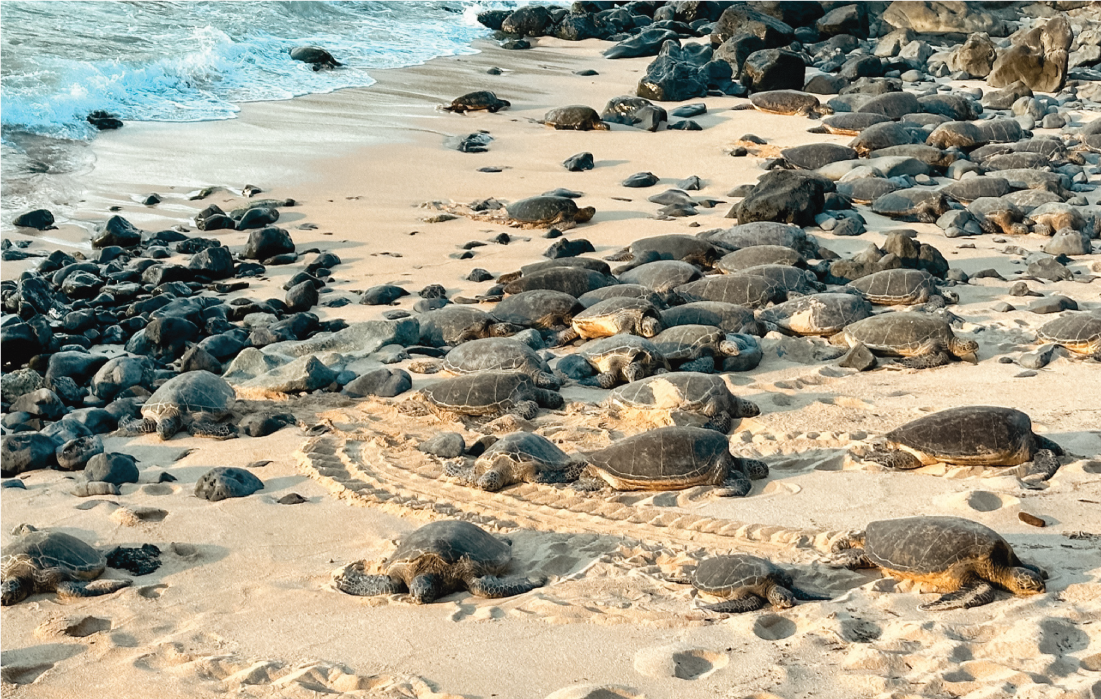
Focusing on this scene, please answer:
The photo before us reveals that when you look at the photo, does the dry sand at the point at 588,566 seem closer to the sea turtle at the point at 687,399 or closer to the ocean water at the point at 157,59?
the sea turtle at the point at 687,399

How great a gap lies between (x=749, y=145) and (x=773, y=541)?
27.9ft

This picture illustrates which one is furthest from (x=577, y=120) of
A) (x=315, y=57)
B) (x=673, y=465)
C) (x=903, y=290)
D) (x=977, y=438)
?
(x=977, y=438)

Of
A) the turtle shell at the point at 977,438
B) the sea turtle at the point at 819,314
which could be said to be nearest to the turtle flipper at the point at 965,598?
the turtle shell at the point at 977,438

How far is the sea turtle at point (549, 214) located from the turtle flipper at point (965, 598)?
5.98 metres

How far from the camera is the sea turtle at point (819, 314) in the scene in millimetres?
6617

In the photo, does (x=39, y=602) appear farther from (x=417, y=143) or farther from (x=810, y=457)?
(x=417, y=143)

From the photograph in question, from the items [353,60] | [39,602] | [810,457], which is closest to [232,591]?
[39,602]

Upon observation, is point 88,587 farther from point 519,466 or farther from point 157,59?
point 157,59

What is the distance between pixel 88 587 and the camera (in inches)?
154

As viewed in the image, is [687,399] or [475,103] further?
[475,103]

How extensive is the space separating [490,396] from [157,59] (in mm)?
10873

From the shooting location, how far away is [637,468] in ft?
15.2

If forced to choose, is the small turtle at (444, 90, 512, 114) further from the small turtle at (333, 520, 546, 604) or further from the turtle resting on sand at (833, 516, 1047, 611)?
the turtle resting on sand at (833, 516, 1047, 611)

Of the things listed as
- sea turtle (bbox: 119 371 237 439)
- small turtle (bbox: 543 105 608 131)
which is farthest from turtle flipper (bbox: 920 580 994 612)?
small turtle (bbox: 543 105 608 131)
